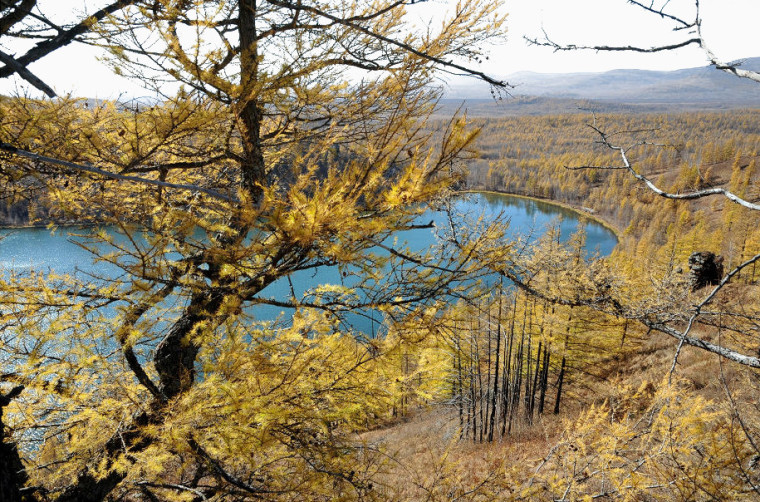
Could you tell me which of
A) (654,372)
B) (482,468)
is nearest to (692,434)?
(482,468)

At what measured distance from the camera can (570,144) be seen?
14125cm

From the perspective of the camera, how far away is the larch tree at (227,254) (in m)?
1.92

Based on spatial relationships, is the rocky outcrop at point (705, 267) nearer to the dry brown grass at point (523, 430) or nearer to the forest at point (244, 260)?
the dry brown grass at point (523, 430)

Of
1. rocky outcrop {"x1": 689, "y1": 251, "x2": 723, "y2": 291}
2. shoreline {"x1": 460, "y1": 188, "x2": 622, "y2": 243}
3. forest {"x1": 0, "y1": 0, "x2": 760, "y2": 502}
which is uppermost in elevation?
forest {"x1": 0, "y1": 0, "x2": 760, "y2": 502}

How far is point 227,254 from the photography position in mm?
1923

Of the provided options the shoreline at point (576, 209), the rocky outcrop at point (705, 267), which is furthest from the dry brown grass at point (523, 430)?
the shoreline at point (576, 209)

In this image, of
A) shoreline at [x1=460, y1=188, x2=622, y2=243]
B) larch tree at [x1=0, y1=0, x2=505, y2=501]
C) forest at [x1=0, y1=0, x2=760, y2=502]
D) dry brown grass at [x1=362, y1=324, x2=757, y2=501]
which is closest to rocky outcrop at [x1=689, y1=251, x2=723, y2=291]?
dry brown grass at [x1=362, y1=324, x2=757, y2=501]

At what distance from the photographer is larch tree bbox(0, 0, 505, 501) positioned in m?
1.92

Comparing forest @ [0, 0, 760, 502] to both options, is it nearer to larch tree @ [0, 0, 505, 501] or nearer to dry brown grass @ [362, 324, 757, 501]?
larch tree @ [0, 0, 505, 501]

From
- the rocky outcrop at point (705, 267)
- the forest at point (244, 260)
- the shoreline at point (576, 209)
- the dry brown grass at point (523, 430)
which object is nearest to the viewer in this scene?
the forest at point (244, 260)

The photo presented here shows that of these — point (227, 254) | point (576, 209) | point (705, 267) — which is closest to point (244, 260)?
point (227, 254)

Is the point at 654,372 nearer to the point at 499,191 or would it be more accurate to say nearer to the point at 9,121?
the point at 9,121

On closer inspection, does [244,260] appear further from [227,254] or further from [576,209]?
[576,209]

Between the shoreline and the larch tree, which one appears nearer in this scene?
the larch tree
